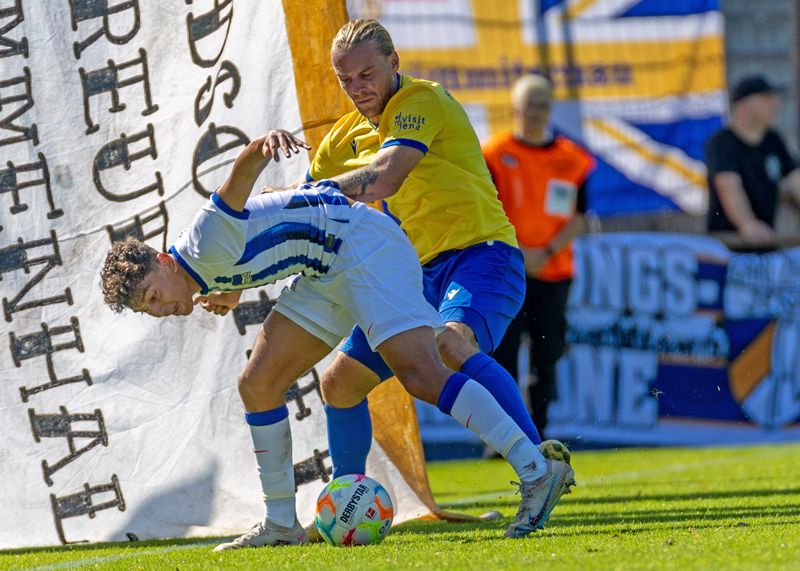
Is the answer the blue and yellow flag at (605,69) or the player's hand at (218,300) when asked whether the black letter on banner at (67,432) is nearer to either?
the player's hand at (218,300)

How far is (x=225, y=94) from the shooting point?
247 inches

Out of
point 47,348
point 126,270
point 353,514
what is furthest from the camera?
point 47,348

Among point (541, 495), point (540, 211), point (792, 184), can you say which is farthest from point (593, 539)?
point (792, 184)

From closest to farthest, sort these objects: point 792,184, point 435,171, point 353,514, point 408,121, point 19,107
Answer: point 353,514
point 408,121
point 435,171
point 19,107
point 792,184

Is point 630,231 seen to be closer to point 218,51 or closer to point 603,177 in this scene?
point 603,177

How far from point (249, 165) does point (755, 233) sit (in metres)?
6.75

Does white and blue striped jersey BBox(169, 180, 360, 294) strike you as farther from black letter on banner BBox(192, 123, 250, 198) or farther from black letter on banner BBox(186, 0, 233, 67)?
black letter on banner BBox(186, 0, 233, 67)

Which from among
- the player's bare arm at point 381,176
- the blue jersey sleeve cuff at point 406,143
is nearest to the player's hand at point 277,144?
the player's bare arm at point 381,176

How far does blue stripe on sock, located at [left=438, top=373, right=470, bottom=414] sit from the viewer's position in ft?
16.0

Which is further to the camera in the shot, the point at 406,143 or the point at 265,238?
the point at 406,143

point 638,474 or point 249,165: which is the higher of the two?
point 249,165

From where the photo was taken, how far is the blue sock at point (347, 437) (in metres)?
5.64

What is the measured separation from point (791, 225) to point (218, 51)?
24.4 feet

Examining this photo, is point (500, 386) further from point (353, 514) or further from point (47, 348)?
point (47, 348)
